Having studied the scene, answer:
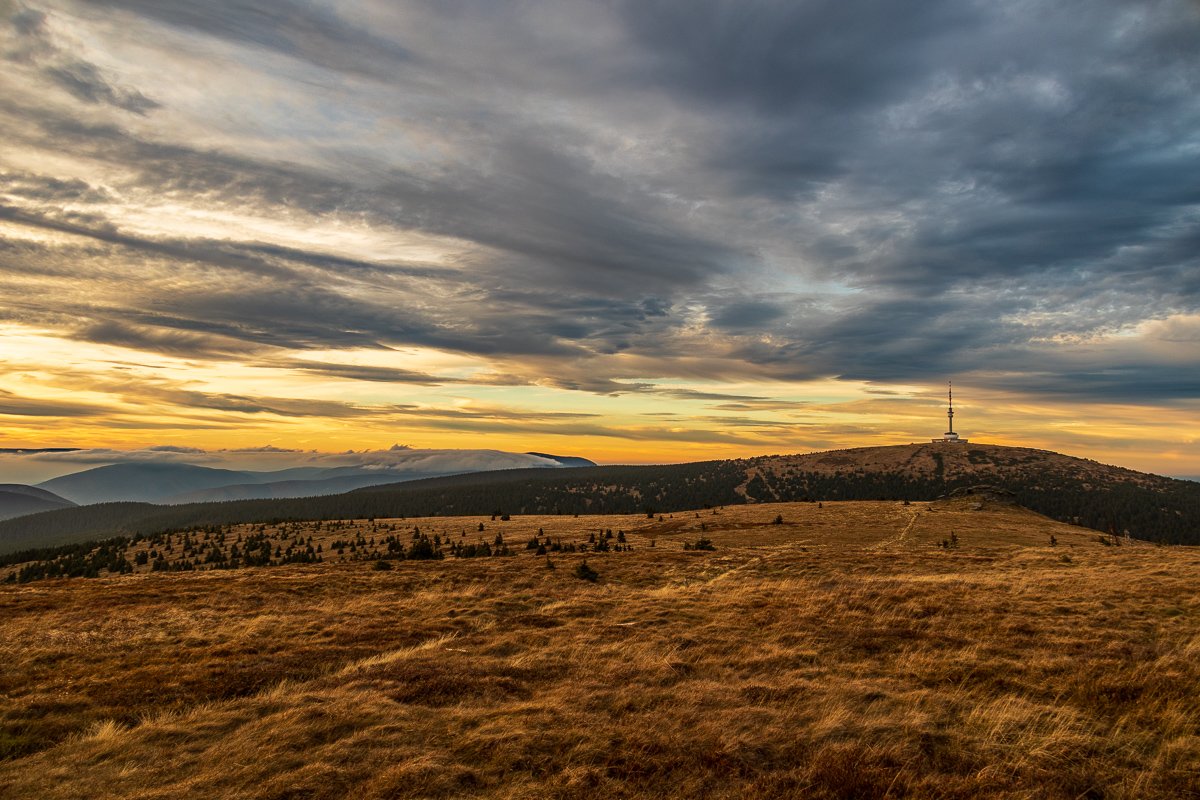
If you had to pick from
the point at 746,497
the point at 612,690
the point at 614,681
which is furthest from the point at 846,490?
the point at 612,690

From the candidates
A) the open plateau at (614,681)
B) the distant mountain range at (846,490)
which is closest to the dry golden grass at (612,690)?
the open plateau at (614,681)

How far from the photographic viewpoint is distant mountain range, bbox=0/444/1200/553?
120 meters

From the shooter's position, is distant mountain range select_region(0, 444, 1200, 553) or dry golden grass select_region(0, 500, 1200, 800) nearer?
dry golden grass select_region(0, 500, 1200, 800)

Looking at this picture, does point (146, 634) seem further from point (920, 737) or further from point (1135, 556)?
point (1135, 556)

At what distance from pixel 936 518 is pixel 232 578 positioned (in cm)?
5435

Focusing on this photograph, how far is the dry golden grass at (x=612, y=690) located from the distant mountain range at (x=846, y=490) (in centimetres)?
11337

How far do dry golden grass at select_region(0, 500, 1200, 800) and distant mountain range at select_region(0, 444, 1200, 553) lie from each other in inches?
4463

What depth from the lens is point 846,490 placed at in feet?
471

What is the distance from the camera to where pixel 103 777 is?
7.88 m

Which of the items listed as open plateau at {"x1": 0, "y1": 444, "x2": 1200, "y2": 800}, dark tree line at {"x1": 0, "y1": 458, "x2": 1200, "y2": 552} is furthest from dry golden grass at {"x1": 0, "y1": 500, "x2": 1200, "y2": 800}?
dark tree line at {"x1": 0, "y1": 458, "x2": 1200, "y2": 552}

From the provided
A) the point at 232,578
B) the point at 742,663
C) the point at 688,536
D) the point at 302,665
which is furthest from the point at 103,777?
the point at 688,536

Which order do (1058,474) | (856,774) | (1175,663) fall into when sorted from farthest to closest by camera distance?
(1058,474)
(1175,663)
(856,774)

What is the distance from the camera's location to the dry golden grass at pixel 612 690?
7.73m

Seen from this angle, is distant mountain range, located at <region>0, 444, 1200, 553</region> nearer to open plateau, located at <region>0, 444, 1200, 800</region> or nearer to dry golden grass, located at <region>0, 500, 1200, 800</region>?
open plateau, located at <region>0, 444, 1200, 800</region>
